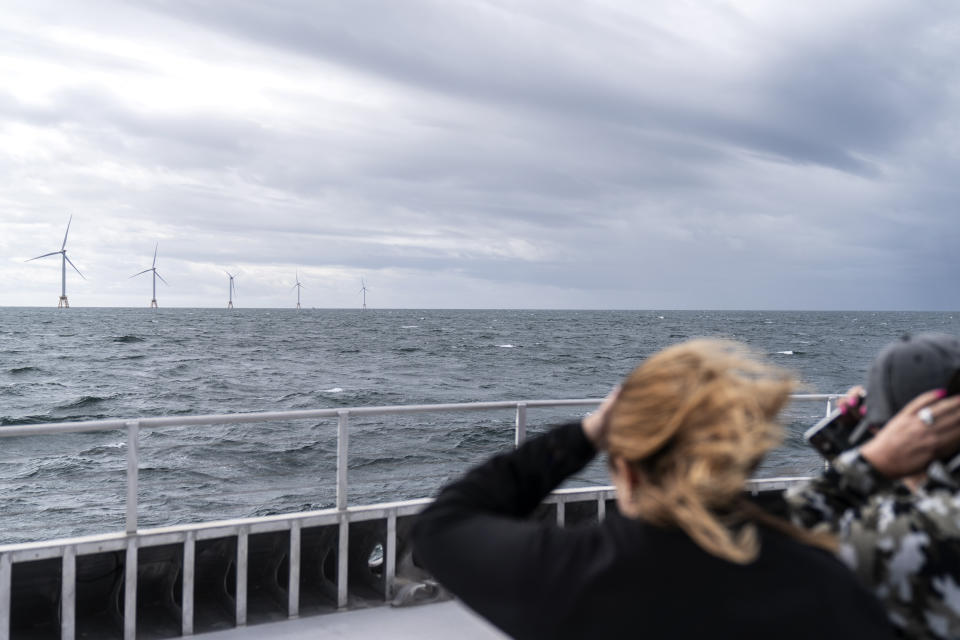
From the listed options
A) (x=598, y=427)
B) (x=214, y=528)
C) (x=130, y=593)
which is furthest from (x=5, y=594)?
(x=598, y=427)

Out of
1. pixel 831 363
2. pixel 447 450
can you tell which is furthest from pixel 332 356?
pixel 447 450

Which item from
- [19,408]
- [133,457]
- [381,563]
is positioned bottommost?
[19,408]

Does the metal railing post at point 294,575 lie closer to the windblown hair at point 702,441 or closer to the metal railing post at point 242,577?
the metal railing post at point 242,577

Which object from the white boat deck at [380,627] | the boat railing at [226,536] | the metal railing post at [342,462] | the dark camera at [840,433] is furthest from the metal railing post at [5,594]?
the dark camera at [840,433]

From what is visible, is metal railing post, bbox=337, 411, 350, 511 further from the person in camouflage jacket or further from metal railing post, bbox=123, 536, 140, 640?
the person in camouflage jacket

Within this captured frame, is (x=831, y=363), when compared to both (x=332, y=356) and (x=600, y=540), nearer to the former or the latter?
(x=332, y=356)

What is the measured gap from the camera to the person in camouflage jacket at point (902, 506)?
144cm

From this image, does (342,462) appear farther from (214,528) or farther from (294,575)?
(214,528)

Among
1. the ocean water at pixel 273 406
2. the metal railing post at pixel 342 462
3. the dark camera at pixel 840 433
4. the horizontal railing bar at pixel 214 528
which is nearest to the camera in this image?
the dark camera at pixel 840 433

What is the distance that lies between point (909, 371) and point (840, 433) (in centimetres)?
24

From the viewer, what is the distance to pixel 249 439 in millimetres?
28547

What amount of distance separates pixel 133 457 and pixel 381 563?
1756 mm

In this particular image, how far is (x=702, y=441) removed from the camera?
122 centimetres

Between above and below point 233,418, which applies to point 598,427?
above
